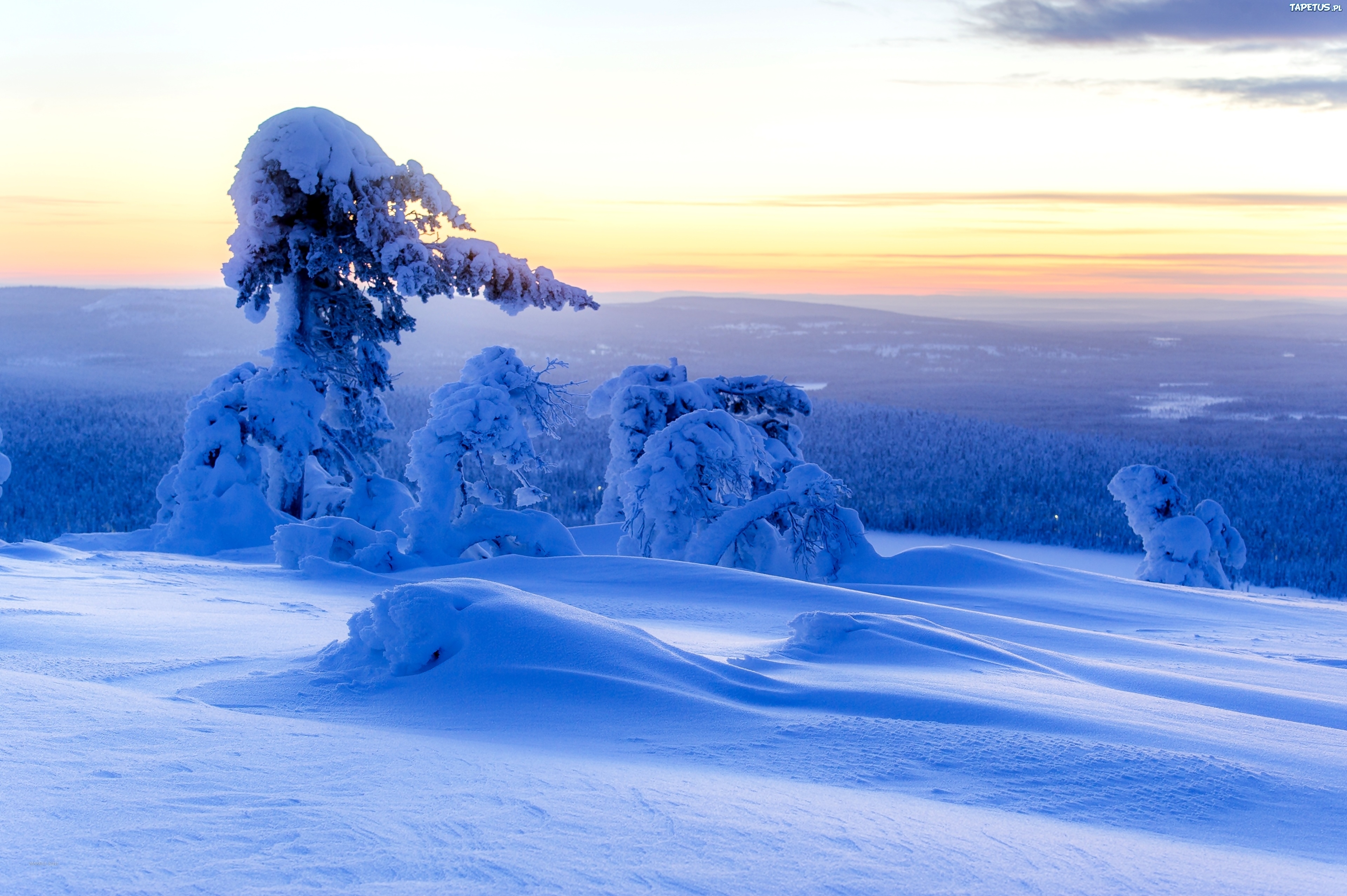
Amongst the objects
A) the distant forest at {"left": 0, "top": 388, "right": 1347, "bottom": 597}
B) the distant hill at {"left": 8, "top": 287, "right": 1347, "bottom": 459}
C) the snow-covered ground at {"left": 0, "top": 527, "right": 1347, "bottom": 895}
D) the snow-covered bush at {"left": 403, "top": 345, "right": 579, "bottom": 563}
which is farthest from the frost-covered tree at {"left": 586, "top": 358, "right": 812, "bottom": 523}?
the distant hill at {"left": 8, "top": 287, "right": 1347, "bottom": 459}

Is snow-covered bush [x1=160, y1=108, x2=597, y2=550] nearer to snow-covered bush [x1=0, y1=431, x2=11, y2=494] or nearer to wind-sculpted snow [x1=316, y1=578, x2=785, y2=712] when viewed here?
snow-covered bush [x1=0, y1=431, x2=11, y2=494]

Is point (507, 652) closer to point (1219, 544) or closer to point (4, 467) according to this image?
point (4, 467)

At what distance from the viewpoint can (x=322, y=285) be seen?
1489 centimetres

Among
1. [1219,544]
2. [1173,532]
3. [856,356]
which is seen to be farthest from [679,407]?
[856,356]

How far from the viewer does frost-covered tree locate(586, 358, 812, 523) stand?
1552 centimetres

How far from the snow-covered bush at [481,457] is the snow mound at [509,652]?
22.1ft

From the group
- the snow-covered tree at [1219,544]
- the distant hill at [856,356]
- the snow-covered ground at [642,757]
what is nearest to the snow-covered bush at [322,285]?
the snow-covered ground at [642,757]

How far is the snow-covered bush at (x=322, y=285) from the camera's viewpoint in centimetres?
1362

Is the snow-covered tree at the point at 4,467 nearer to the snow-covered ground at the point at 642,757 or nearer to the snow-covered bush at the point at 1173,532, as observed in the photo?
the snow-covered ground at the point at 642,757

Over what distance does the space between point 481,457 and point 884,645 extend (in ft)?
23.8

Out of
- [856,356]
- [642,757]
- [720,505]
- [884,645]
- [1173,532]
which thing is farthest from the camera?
[856,356]

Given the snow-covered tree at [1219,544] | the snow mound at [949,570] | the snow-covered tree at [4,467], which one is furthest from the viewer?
the snow-covered tree at [1219,544]

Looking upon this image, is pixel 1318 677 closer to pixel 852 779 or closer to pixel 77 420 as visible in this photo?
pixel 852 779

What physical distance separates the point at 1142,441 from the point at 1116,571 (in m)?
23.3
